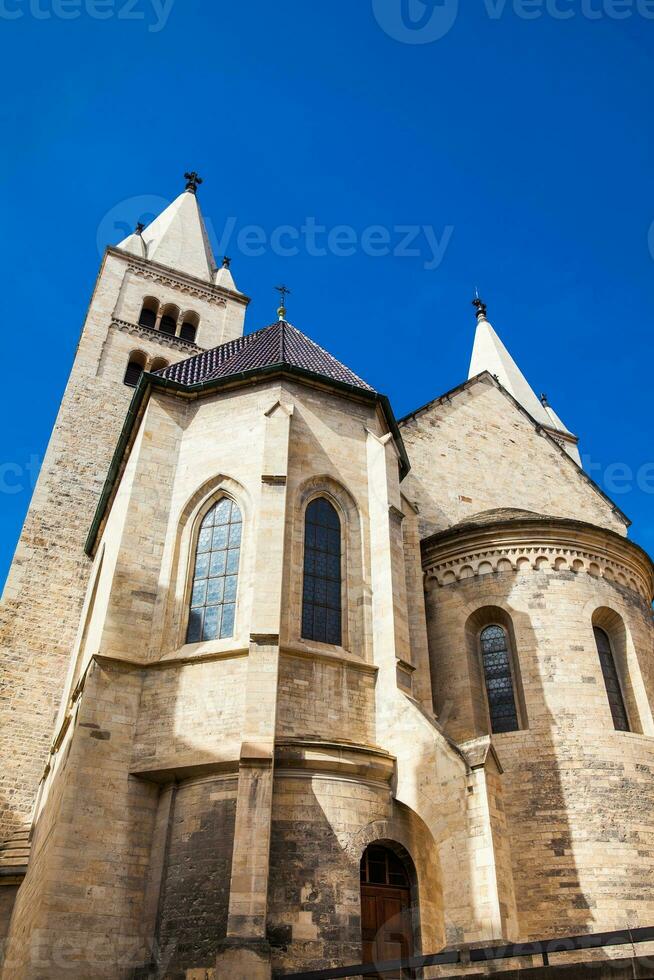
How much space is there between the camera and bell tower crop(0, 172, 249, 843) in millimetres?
20359

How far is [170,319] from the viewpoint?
33781 mm

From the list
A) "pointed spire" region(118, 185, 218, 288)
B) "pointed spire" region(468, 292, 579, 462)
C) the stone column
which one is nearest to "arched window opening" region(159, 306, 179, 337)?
"pointed spire" region(118, 185, 218, 288)

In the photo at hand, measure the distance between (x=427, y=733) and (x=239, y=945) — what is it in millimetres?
4032

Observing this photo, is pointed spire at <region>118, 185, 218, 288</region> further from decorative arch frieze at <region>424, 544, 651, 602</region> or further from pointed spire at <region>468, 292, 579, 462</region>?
decorative arch frieze at <region>424, 544, 651, 602</region>

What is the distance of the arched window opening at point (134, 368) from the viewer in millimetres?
30141

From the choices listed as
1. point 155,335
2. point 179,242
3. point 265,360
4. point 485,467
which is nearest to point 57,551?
point 265,360

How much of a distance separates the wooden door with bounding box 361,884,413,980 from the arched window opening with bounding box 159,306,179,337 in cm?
2603

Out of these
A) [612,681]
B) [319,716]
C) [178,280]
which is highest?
[178,280]

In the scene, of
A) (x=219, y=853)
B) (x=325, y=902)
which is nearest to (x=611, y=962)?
(x=325, y=902)

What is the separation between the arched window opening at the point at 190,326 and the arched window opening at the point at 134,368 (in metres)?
3.01

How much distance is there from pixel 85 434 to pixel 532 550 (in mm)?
16486

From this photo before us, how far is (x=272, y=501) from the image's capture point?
1415 centimetres

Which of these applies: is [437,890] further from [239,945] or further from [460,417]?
[460,417]

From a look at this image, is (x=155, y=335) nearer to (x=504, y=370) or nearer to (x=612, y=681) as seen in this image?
(x=504, y=370)
